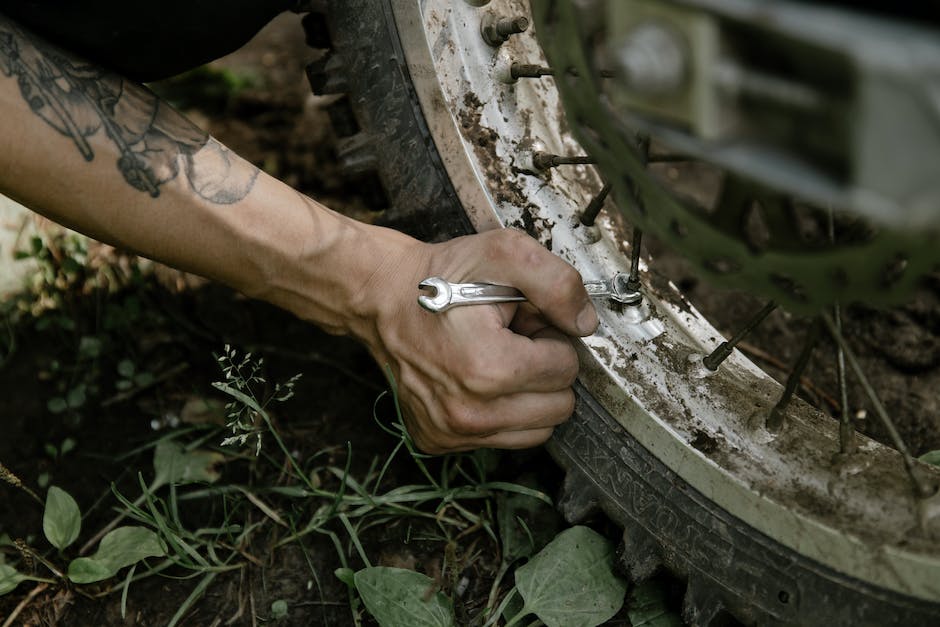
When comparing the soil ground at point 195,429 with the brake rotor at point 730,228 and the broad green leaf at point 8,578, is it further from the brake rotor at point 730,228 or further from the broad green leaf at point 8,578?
the brake rotor at point 730,228

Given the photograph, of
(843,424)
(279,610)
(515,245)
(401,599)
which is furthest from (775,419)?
(279,610)

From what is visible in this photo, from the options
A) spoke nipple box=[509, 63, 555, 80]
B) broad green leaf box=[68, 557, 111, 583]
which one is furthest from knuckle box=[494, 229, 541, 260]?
broad green leaf box=[68, 557, 111, 583]

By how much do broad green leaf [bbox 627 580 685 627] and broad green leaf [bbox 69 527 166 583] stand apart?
595mm

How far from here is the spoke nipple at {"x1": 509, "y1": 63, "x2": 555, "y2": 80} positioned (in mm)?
1103

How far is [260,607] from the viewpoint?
1174mm

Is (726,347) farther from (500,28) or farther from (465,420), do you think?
(500,28)

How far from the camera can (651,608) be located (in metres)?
1.11

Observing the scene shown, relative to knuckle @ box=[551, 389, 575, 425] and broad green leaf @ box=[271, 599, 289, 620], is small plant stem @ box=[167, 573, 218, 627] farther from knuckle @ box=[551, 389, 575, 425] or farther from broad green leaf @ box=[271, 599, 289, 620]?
knuckle @ box=[551, 389, 575, 425]

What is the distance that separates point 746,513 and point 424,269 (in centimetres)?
45

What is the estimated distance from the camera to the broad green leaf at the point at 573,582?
3.54 feet

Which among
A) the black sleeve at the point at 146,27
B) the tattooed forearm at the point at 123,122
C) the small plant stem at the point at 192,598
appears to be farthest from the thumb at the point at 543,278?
the small plant stem at the point at 192,598

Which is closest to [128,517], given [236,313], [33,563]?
[33,563]

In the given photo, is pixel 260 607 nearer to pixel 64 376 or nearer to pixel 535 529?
pixel 535 529

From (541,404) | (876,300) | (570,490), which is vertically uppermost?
(876,300)
